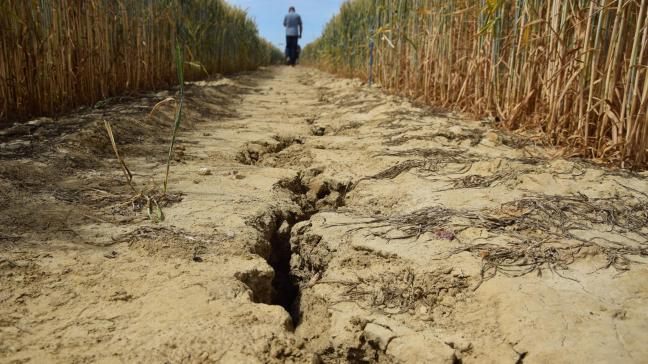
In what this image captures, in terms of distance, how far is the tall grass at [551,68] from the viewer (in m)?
2.28

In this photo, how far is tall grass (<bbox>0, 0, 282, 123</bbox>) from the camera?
123 inches

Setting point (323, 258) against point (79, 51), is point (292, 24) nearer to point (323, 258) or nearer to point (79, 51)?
point (79, 51)

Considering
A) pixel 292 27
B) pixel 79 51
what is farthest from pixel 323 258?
pixel 292 27

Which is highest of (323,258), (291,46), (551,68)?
(291,46)

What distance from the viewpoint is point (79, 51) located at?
375 centimetres

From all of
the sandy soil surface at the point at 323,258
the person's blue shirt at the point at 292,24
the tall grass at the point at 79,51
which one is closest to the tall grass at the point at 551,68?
the sandy soil surface at the point at 323,258

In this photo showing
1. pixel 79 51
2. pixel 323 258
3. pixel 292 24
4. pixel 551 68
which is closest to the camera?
pixel 323 258

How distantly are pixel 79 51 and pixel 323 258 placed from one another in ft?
10.6

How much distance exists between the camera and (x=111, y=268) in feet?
4.31

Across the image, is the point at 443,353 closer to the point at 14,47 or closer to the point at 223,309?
the point at 223,309

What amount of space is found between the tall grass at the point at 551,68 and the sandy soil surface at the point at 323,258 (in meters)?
0.27

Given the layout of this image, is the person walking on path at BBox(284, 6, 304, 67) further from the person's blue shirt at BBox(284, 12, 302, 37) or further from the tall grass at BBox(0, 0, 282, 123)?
the tall grass at BBox(0, 0, 282, 123)

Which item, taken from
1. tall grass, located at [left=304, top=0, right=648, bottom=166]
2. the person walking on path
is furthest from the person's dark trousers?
tall grass, located at [left=304, top=0, right=648, bottom=166]

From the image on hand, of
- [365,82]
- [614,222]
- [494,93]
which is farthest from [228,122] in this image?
[365,82]
